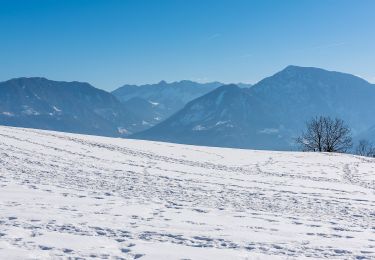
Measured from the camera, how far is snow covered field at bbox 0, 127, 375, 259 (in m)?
10.1

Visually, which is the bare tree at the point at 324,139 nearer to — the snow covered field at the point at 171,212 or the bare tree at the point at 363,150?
the bare tree at the point at 363,150

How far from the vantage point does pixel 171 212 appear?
14.6 m

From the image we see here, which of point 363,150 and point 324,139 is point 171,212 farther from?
point 363,150

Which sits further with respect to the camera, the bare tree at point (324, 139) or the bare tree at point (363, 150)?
the bare tree at point (363, 150)

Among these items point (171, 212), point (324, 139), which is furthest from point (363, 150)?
point (171, 212)

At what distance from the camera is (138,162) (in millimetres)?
31438

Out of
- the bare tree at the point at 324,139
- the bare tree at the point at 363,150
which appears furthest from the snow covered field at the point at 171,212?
the bare tree at the point at 363,150

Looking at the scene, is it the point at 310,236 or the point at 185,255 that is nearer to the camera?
the point at 185,255

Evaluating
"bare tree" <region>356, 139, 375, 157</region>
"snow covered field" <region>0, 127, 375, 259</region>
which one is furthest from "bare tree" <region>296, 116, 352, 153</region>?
"snow covered field" <region>0, 127, 375, 259</region>

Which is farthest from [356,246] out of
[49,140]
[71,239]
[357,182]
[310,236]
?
[49,140]

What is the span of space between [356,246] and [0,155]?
76.5 feet

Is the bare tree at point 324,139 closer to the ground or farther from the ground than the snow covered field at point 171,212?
farther from the ground

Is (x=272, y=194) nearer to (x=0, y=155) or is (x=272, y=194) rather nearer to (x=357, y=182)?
(x=357, y=182)

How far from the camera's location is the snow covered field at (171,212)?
10.1 meters
